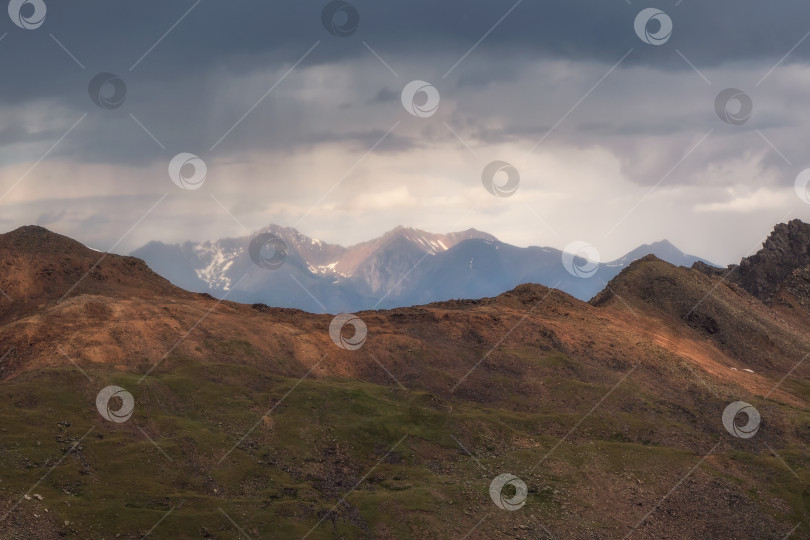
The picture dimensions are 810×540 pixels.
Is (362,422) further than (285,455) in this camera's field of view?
Yes

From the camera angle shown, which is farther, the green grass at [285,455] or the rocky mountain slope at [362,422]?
the rocky mountain slope at [362,422]

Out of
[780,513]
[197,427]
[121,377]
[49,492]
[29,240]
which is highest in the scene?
[29,240]

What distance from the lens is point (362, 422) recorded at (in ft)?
313

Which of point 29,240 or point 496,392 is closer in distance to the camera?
point 496,392

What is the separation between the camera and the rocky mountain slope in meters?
75.9

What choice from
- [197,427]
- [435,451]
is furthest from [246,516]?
[435,451]

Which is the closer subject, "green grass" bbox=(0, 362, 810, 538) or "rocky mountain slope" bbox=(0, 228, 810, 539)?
"green grass" bbox=(0, 362, 810, 538)

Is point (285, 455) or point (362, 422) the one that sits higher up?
point (362, 422)

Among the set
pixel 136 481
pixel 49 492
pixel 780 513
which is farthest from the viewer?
pixel 780 513

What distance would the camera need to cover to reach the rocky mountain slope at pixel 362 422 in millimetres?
75875

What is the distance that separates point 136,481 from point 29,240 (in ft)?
231

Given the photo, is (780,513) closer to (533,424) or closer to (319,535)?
(533,424)

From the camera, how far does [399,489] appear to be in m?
83.2

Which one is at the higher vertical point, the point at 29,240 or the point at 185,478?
the point at 29,240
